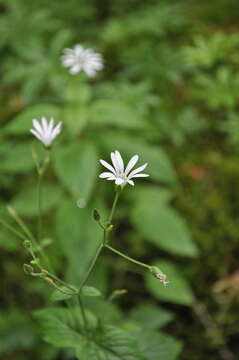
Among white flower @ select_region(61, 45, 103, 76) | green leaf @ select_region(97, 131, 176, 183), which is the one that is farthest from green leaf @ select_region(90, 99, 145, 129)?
white flower @ select_region(61, 45, 103, 76)

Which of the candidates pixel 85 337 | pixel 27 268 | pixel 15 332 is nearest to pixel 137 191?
pixel 15 332

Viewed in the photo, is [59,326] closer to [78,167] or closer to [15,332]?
[15,332]

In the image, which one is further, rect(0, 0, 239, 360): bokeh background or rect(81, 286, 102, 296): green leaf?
rect(0, 0, 239, 360): bokeh background

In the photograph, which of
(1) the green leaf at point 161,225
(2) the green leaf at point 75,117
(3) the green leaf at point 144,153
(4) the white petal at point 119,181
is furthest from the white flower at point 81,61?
(4) the white petal at point 119,181

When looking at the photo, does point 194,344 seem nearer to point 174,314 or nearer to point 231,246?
point 174,314

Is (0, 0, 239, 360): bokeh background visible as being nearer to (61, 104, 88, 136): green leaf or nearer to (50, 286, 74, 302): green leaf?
(61, 104, 88, 136): green leaf

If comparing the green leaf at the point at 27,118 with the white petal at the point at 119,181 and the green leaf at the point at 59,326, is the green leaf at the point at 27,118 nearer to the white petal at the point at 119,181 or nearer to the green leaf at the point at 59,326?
the green leaf at the point at 59,326

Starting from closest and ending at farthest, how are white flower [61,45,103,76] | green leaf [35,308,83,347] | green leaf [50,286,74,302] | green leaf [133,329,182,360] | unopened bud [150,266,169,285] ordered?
unopened bud [150,266,169,285], green leaf [50,286,74,302], green leaf [35,308,83,347], green leaf [133,329,182,360], white flower [61,45,103,76]
